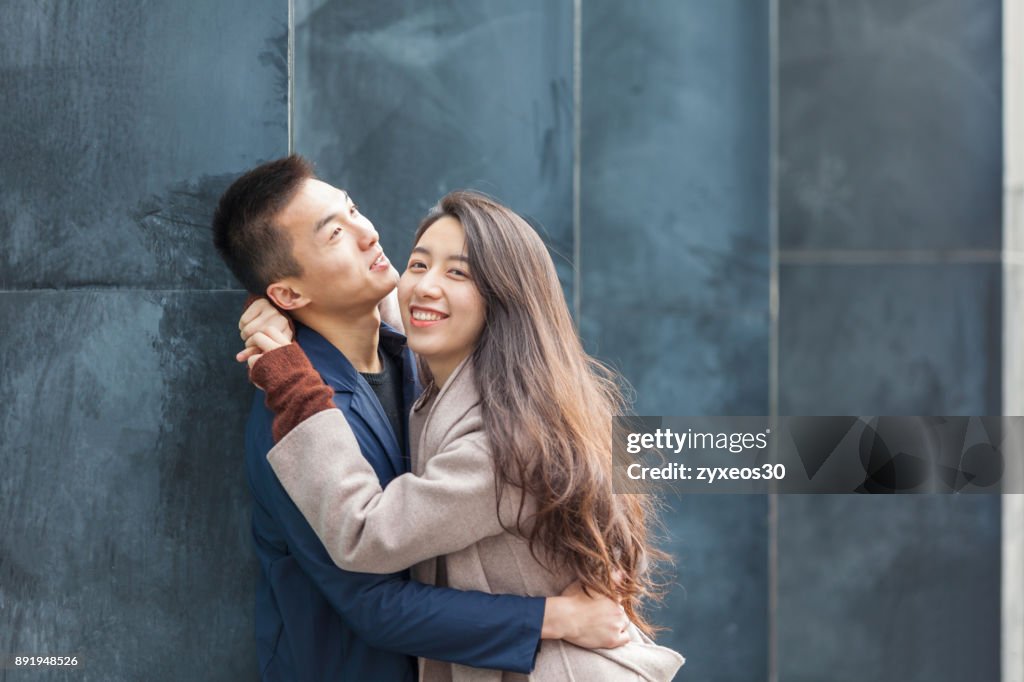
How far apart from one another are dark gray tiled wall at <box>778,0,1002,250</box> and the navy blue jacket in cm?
275

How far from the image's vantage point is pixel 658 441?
4266 mm

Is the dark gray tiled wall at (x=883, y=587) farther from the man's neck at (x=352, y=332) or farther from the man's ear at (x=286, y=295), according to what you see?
the man's ear at (x=286, y=295)

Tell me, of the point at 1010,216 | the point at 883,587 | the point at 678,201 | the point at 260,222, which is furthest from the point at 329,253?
the point at 1010,216

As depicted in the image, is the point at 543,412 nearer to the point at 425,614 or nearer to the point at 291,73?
Answer: the point at 425,614

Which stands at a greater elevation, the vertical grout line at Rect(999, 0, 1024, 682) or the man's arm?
the vertical grout line at Rect(999, 0, 1024, 682)

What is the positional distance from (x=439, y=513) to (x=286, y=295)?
79cm

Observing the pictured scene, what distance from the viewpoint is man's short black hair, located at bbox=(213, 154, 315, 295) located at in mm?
2746

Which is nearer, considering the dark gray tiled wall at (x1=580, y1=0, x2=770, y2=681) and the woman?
the woman

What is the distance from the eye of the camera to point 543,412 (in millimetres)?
2496

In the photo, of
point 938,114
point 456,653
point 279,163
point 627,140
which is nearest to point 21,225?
point 279,163

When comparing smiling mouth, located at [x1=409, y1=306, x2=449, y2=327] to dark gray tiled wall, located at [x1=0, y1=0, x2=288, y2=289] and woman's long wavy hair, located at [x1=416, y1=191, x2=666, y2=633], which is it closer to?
woman's long wavy hair, located at [x1=416, y1=191, x2=666, y2=633]

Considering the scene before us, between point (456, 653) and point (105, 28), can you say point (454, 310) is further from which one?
point (105, 28)

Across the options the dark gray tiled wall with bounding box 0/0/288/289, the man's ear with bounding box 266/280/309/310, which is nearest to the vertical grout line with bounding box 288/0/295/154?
the dark gray tiled wall with bounding box 0/0/288/289

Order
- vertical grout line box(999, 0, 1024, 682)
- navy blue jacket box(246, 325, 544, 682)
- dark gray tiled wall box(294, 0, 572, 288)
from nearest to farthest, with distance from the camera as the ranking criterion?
navy blue jacket box(246, 325, 544, 682)
dark gray tiled wall box(294, 0, 572, 288)
vertical grout line box(999, 0, 1024, 682)
